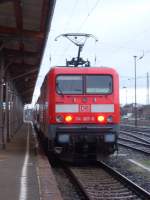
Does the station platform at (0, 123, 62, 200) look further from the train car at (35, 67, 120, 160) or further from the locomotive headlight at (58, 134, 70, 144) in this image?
the train car at (35, 67, 120, 160)

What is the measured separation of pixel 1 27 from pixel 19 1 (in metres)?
4.61

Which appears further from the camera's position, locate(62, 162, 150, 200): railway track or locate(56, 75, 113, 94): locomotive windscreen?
locate(56, 75, 113, 94): locomotive windscreen

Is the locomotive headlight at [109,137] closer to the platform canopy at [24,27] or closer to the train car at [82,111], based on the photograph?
the train car at [82,111]

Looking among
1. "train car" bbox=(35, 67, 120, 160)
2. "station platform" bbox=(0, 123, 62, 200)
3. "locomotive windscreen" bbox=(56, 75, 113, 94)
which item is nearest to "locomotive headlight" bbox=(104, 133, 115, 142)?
"train car" bbox=(35, 67, 120, 160)

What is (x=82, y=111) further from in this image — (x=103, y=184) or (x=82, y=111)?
(x=103, y=184)

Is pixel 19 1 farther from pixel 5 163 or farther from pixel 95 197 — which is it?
pixel 95 197

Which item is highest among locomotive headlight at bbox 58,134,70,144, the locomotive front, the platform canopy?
the platform canopy

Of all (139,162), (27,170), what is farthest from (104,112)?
(27,170)

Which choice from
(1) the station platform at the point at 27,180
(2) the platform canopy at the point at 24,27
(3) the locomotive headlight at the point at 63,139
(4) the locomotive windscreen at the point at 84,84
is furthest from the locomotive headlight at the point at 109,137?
(2) the platform canopy at the point at 24,27

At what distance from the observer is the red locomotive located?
57.1 feet

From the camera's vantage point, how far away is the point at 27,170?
1463 cm

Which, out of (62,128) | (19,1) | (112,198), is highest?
(19,1)

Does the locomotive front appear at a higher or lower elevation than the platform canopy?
lower

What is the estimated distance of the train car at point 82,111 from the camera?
57.1 feet
